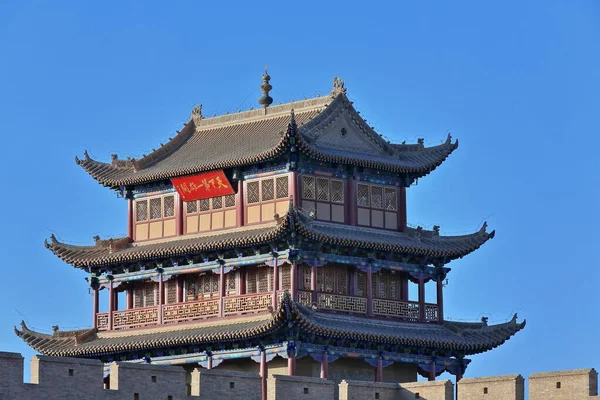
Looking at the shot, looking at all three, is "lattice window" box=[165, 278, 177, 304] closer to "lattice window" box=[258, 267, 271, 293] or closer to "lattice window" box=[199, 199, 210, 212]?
Result: "lattice window" box=[199, 199, 210, 212]

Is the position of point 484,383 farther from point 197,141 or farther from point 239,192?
point 197,141

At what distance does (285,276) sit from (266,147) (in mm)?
5265

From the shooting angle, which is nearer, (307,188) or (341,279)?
(307,188)

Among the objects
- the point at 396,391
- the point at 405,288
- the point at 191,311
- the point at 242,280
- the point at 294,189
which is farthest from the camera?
the point at 405,288

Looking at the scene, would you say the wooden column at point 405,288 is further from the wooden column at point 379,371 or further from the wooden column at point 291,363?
the wooden column at point 291,363

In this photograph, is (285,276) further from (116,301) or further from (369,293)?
(116,301)

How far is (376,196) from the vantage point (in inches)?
3263

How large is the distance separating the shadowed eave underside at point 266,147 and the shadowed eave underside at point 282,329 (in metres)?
6.28

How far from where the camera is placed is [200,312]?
8100 centimetres

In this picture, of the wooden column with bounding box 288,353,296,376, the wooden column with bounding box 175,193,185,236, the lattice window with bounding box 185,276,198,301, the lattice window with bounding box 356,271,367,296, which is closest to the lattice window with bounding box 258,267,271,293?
the lattice window with bounding box 185,276,198,301

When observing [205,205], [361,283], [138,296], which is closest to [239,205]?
[205,205]

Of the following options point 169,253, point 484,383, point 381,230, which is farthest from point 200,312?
point 484,383

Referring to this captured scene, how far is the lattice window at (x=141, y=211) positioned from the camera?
85.2 meters

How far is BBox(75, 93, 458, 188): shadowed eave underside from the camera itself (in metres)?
81.1
